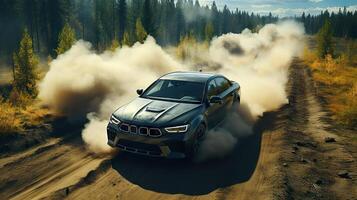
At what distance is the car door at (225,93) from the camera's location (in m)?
9.77

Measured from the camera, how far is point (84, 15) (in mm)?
91188

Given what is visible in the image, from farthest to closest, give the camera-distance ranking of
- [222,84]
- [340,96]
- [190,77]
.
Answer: [340,96] → [222,84] → [190,77]

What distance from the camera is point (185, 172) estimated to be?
7.25 meters

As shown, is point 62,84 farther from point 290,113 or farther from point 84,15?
point 84,15

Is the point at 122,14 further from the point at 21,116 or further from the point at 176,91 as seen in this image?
the point at 176,91

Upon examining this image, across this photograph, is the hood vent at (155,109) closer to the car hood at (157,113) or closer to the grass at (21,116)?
the car hood at (157,113)

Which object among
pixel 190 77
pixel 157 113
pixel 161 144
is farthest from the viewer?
pixel 190 77

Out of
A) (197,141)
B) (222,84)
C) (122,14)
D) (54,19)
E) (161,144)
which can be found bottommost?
(197,141)

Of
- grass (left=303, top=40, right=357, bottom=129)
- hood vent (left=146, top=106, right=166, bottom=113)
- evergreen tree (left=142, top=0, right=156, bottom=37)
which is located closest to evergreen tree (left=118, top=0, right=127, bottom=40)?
evergreen tree (left=142, top=0, right=156, bottom=37)

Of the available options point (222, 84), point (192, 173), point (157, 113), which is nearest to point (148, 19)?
point (222, 84)

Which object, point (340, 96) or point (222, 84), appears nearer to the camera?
point (222, 84)

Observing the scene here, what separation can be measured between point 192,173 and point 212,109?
2.03 meters

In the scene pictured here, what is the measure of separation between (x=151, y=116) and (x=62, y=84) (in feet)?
21.3

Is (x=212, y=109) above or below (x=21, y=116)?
above
